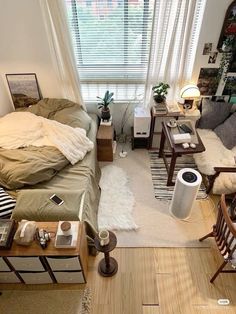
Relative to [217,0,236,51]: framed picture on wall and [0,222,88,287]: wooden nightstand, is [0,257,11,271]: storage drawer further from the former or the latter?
[217,0,236,51]: framed picture on wall

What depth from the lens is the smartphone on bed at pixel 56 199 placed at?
73.9 inches

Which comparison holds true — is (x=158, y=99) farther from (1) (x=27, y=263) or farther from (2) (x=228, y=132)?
(1) (x=27, y=263)

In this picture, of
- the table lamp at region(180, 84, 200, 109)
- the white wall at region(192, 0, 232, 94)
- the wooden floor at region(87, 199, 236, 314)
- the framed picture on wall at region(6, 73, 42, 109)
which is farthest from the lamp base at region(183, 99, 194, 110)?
the framed picture on wall at region(6, 73, 42, 109)

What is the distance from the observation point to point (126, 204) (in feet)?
8.59

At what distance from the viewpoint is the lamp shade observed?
9.01 feet

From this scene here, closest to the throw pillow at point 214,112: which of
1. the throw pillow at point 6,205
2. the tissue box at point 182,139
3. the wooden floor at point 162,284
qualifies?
the tissue box at point 182,139

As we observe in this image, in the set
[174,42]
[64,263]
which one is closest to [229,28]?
[174,42]

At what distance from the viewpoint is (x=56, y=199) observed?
1.89m

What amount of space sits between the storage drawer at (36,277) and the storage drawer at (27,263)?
0.10 m

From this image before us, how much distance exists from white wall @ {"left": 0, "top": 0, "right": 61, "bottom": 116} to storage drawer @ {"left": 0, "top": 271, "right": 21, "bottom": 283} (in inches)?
79.0

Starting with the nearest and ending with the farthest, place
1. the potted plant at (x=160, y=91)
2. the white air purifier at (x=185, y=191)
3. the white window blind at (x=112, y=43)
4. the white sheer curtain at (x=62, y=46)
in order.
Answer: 1. the white air purifier at (x=185, y=191)
2. the white sheer curtain at (x=62, y=46)
3. the white window blind at (x=112, y=43)
4. the potted plant at (x=160, y=91)

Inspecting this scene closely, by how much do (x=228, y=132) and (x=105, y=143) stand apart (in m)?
1.49

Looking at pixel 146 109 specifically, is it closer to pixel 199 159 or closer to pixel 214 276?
pixel 199 159

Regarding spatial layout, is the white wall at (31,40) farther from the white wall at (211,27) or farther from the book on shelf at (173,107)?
the book on shelf at (173,107)
